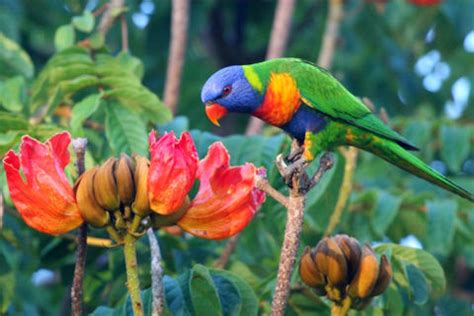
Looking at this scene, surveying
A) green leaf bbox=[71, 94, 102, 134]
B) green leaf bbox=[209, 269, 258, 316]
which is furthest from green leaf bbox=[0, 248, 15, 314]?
green leaf bbox=[209, 269, 258, 316]

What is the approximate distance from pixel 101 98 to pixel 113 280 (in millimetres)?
721

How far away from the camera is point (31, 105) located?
385 cm

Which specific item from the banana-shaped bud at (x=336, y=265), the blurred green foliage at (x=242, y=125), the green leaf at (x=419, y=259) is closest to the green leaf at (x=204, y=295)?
the blurred green foliage at (x=242, y=125)

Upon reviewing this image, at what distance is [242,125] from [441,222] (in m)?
2.82

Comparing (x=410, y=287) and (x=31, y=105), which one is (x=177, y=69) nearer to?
(x=31, y=105)

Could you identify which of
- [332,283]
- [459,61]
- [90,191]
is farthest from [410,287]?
[459,61]

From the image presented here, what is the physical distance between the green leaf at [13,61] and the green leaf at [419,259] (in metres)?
1.86

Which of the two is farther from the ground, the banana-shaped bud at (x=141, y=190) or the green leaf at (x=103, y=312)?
the banana-shaped bud at (x=141, y=190)

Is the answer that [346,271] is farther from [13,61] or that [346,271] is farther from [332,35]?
[332,35]

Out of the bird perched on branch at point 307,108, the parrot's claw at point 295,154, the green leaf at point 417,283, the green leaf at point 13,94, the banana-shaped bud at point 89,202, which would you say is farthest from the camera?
the green leaf at point 13,94

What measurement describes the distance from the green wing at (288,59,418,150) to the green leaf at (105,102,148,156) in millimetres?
610

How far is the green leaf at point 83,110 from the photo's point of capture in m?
3.56

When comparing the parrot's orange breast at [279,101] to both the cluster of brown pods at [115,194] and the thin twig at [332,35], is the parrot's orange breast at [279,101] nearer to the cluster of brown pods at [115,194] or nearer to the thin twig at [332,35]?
the thin twig at [332,35]

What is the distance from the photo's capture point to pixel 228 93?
3.54m
